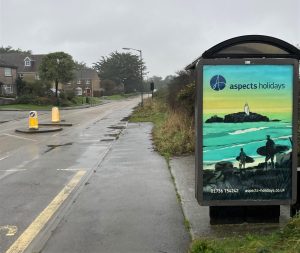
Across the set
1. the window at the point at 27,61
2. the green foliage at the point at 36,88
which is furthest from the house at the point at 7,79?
the window at the point at 27,61

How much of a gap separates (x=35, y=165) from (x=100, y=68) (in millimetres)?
134976

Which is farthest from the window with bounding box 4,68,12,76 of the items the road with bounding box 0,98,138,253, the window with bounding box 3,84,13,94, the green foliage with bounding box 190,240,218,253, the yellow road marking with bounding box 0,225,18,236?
the green foliage with bounding box 190,240,218,253

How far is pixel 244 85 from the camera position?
5762 millimetres

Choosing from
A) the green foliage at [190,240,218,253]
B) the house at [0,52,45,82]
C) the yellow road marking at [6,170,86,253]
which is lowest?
the yellow road marking at [6,170,86,253]

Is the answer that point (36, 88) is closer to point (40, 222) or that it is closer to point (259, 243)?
point (40, 222)

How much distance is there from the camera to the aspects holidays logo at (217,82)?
18.8 feet

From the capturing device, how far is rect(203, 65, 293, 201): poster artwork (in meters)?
5.75

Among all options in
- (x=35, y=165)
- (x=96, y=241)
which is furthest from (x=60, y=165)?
(x=96, y=241)

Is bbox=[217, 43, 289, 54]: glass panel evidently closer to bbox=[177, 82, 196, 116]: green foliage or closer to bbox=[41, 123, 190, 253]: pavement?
bbox=[41, 123, 190, 253]: pavement

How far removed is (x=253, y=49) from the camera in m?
5.90

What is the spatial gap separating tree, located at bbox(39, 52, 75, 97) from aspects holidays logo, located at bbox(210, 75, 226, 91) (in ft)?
206

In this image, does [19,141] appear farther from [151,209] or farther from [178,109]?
[151,209]

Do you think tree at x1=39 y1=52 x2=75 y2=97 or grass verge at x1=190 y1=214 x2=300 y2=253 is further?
tree at x1=39 y1=52 x2=75 y2=97

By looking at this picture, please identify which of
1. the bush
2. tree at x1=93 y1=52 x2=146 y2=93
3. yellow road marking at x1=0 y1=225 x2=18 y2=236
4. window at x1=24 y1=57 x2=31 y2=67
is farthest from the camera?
tree at x1=93 y1=52 x2=146 y2=93
